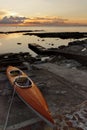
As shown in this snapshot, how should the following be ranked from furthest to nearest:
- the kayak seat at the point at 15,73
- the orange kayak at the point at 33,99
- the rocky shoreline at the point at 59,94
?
1. the kayak seat at the point at 15,73
2. the rocky shoreline at the point at 59,94
3. the orange kayak at the point at 33,99

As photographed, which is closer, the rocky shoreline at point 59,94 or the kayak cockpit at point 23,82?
the rocky shoreline at point 59,94

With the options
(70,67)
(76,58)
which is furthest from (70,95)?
(76,58)

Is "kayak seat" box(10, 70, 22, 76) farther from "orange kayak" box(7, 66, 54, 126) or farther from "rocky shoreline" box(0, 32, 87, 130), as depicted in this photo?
"orange kayak" box(7, 66, 54, 126)

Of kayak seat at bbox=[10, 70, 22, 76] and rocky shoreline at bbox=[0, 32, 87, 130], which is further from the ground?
kayak seat at bbox=[10, 70, 22, 76]

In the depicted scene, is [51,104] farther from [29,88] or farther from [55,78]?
[55,78]

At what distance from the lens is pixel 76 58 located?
68.1ft

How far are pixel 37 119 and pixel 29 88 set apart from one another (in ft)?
6.69

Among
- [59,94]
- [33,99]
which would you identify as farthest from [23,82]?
[33,99]

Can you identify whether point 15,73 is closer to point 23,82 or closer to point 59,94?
point 23,82

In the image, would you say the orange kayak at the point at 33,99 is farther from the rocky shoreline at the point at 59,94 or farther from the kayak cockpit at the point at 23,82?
the rocky shoreline at the point at 59,94

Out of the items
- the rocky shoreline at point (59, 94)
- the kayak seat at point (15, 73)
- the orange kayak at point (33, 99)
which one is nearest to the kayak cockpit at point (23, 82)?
the orange kayak at point (33, 99)

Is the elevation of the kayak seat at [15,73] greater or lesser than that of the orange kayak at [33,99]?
lesser

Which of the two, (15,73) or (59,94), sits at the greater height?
(15,73)

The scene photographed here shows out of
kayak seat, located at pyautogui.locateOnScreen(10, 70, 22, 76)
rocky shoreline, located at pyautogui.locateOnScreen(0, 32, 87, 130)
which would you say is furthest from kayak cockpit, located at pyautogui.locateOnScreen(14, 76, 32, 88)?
kayak seat, located at pyautogui.locateOnScreen(10, 70, 22, 76)
